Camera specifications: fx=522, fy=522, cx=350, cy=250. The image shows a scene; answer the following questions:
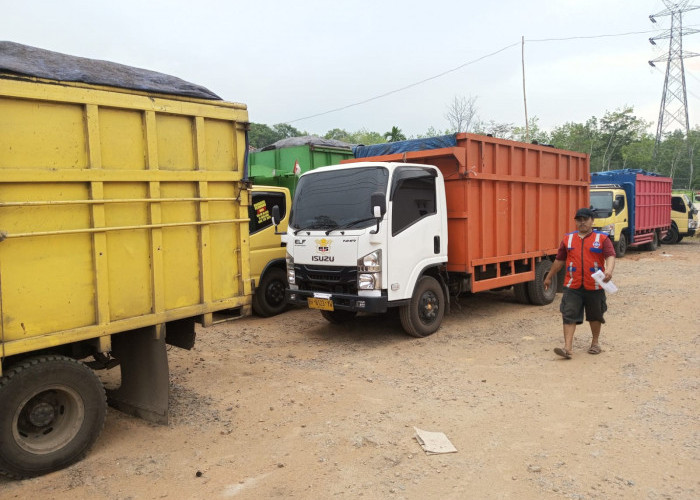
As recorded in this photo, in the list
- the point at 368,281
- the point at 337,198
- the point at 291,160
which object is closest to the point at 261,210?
the point at 337,198

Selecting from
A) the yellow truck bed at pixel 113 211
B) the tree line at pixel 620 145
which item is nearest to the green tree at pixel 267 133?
the tree line at pixel 620 145

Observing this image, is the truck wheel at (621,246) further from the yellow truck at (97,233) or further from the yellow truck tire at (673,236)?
the yellow truck at (97,233)

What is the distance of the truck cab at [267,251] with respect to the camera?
808 cm

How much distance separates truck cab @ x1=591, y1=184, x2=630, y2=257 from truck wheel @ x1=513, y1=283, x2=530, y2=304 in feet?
24.4

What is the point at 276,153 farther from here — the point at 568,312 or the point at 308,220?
the point at 568,312

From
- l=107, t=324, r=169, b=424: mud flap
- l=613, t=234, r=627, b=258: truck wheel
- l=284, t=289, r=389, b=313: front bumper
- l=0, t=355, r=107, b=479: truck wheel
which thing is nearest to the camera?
l=0, t=355, r=107, b=479: truck wheel

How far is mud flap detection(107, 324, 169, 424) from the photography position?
4137mm

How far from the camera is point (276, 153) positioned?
1173 cm

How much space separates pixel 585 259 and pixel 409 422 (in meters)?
2.98

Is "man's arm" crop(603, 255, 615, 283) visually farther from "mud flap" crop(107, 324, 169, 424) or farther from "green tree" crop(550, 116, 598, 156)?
"green tree" crop(550, 116, 598, 156)

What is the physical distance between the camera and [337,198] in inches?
260

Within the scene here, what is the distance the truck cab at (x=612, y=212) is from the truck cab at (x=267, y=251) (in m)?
10.6

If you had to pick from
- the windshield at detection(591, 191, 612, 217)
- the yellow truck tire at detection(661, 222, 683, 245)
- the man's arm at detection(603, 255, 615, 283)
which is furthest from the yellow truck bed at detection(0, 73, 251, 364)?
the yellow truck tire at detection(661, 222, 683, 245)

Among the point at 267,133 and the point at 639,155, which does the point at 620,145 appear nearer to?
the point at 639,155
